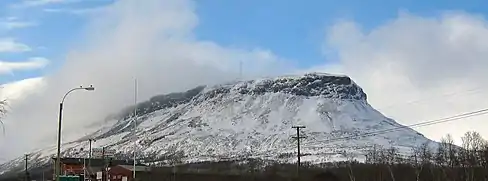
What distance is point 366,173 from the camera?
4569 inches

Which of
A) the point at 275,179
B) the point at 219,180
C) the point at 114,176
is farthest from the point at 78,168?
the point at 275,179

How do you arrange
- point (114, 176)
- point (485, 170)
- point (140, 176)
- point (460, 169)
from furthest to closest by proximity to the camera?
point (114, 176)
point (140, 176)
point (460, 169)
point (485, 170)

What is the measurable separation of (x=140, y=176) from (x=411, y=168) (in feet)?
167

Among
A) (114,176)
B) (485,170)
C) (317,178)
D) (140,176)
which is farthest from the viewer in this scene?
(114,176)

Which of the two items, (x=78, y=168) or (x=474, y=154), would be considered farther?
(x=78, y=168)

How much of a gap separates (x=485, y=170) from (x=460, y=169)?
25.8ft

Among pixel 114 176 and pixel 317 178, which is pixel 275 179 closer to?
pixel 317 178

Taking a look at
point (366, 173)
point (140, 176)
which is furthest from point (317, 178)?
point (140, 176)

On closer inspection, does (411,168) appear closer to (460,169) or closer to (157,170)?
(460,169)

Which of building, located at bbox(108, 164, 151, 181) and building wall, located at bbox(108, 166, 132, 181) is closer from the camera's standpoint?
building, located at bbox(108, 164, 151, 181)

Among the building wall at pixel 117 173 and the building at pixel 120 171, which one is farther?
the building wall at pixel 117 173

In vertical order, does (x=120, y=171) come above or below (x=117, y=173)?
above

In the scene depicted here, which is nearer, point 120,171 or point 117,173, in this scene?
point 120,171

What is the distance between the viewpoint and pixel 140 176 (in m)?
138
